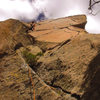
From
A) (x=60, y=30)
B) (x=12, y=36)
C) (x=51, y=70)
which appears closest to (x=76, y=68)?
(x=51, y=70)

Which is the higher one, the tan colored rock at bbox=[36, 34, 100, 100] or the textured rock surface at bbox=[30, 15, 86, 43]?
the textured rock surface at bbox=[30, 15, 86, 43]

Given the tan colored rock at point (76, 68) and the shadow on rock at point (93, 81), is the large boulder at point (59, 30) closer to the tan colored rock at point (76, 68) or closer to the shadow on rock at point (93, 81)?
the tan colored rock at point (76, 68)

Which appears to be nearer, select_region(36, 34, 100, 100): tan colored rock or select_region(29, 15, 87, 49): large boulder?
select_region(36, 34, 100, 100): tan colored rock

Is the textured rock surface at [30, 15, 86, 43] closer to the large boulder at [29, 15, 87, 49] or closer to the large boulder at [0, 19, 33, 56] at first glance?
the large boulder at [29, 15, 87, 49]

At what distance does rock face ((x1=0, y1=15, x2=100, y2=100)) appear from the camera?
5.27 metres

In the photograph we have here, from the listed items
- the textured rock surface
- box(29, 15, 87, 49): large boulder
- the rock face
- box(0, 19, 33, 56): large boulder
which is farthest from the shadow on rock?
box(0, 19, 33, 56): large boulder

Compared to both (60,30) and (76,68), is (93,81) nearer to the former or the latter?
(76,68)

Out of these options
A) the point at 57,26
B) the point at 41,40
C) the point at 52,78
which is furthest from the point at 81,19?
the point at 52,78

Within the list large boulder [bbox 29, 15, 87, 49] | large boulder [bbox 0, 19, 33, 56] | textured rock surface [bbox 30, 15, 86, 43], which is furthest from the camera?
textured rock surface [bbox 30, 15, 86, 43]

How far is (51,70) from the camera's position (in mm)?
6152

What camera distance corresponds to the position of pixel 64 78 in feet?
18.6

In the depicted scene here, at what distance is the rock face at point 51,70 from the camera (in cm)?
527

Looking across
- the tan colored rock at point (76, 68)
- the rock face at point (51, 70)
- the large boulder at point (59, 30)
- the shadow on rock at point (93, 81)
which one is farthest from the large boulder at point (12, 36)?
the shadow on rock at point (93, 81)

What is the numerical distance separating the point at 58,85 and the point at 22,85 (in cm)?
142
